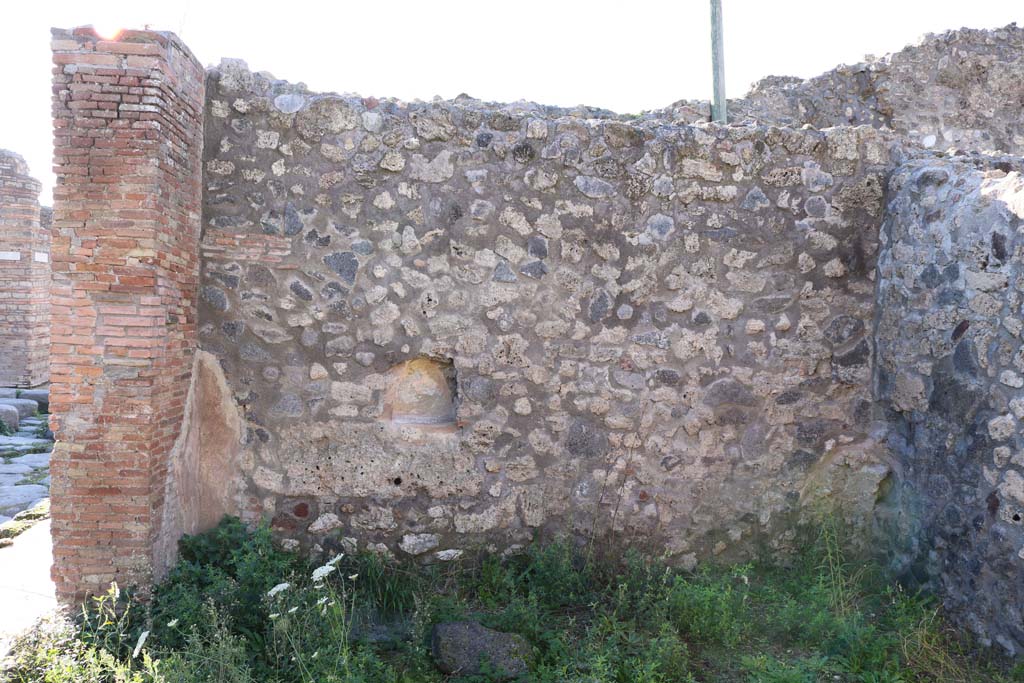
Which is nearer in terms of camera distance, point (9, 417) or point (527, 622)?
point (527, 622)

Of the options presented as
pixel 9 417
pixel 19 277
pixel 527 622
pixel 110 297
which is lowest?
pixel 527 622

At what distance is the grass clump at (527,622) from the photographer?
3.31 meters

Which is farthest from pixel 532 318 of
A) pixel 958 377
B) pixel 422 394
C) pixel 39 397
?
pixel 39 397

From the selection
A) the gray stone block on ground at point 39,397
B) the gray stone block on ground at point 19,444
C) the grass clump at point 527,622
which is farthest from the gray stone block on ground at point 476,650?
the gray stone block on ground at point 39,397

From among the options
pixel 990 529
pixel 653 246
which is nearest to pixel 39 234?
pixel 653 246

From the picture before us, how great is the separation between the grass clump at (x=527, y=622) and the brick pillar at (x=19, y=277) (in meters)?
10.7

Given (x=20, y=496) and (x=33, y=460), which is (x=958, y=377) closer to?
(x=20, y=496)

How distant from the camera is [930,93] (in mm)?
7172

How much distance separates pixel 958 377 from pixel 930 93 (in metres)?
4.52

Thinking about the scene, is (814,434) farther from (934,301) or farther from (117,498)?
(117,498)

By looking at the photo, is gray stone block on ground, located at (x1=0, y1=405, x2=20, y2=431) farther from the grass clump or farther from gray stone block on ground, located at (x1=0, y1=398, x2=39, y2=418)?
the grass clump

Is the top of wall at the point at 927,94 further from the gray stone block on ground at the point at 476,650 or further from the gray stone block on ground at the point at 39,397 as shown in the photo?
the gray stone block on ground at the point at 39,397

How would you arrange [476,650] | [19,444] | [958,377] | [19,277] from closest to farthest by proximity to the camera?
[476,650] → [958,377] → [19,444] → [19,277]

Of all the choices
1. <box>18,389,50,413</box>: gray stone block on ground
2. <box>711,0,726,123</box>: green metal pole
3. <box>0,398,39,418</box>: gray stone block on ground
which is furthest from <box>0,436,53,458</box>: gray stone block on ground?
<box>711,0,726,123</box>: green metal pole
